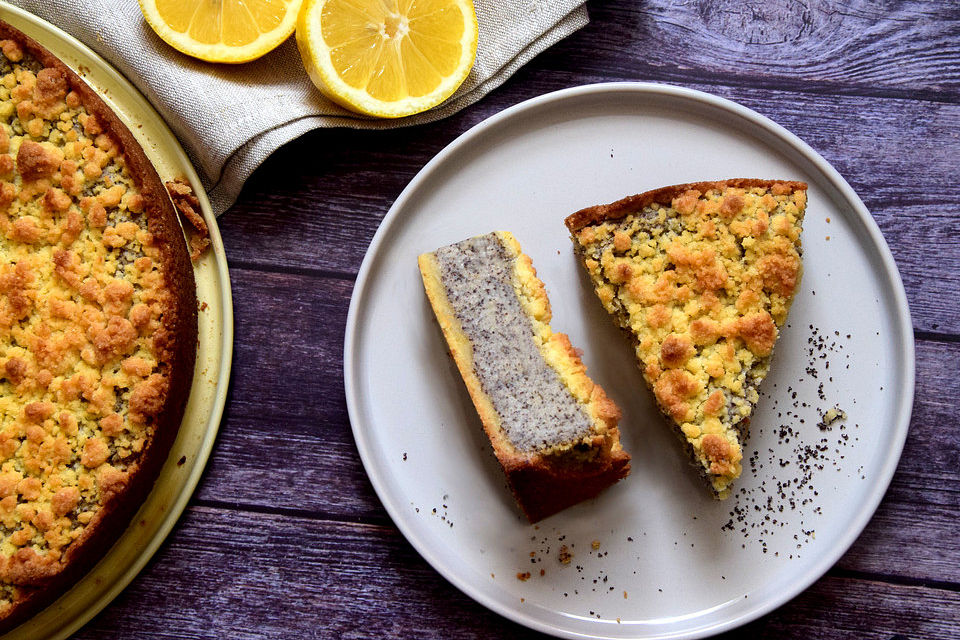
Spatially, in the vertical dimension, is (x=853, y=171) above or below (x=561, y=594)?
above

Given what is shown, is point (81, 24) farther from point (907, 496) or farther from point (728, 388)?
point (907, 496)

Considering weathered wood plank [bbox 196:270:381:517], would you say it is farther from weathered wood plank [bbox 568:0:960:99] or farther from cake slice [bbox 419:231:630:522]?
weathered wood plank [bbox 568:0:960:99]

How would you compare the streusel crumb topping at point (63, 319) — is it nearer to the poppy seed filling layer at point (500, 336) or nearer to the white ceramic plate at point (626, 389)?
the white ceramic plate at point (626, 389)

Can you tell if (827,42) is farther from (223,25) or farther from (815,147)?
(223,25)

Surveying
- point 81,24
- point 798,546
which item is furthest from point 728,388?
point 81,24

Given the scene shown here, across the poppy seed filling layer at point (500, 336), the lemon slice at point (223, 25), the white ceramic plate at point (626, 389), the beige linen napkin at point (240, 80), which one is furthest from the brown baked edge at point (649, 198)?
the lemon slice at point (223, 25)
